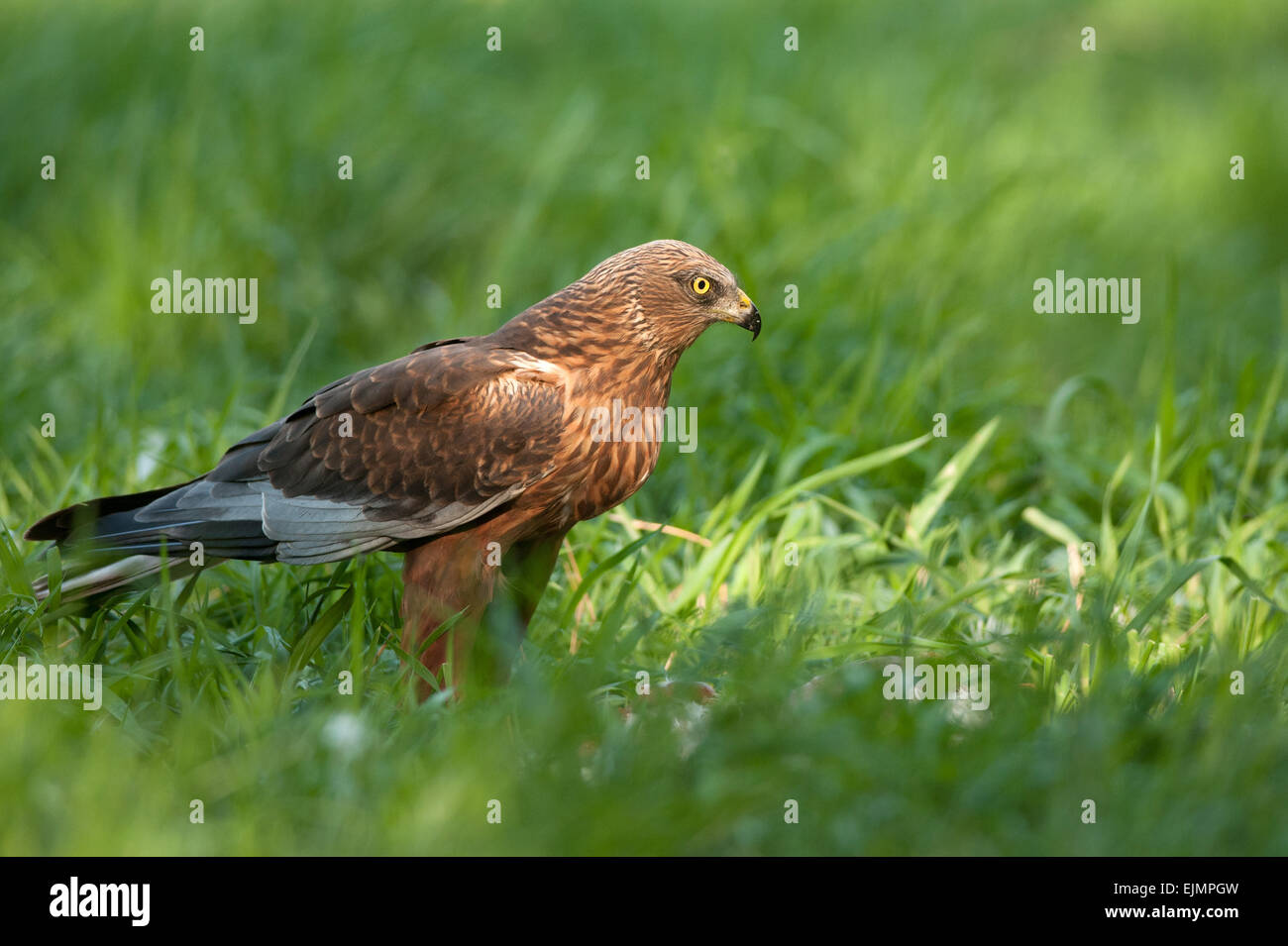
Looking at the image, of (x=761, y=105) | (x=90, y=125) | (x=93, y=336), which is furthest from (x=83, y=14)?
(x=761, y=105)

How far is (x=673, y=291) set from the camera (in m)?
3.79

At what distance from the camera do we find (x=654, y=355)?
3.80 metres

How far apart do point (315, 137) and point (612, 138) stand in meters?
1.54

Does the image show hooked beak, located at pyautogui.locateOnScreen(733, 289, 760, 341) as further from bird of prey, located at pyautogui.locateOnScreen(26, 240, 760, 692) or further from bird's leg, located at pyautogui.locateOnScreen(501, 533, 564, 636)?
bird's leg, located at pyautogui.locateOnScreen(501, 533, 564, 636)

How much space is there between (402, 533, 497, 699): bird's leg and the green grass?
5.5 inches

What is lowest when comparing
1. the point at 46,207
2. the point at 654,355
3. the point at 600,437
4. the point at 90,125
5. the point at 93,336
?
the point at 600,437

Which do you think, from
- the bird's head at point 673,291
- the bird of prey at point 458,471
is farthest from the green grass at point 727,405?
the bird's head at point 673,291

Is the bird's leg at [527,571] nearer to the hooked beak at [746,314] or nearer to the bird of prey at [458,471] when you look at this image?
the bird of prey at [458,471]

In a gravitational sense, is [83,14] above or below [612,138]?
above

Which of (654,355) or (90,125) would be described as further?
(90,125)

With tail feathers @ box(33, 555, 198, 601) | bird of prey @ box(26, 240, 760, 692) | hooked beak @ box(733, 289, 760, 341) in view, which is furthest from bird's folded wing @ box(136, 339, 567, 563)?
hooked beak @ box(733, 289, 760, 341)

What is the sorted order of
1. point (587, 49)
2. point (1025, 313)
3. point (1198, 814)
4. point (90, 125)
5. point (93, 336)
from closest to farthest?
1. point (1198, 814)
2. point (93, 336)
3. point (1025, 313)
4. point (90, 125)
5. point (587, 49)

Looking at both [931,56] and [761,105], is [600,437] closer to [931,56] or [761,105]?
[761,105]

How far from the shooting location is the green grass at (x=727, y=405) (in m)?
2.98
